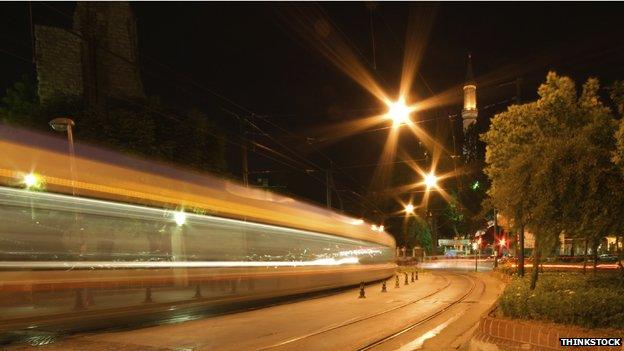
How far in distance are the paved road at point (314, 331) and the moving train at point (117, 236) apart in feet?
2.12

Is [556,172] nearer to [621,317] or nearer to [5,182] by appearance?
[621,317]

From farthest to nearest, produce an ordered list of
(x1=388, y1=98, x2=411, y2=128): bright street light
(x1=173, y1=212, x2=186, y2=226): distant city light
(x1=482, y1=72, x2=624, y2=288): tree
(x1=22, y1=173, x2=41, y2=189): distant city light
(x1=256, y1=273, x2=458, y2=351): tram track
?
(x1=388, y1=98, x2=411, y2=128): bright street light, (x1=173, y1=212, x2=186, y2=226): distant city light, (x1=256, y1=273, x2=458, y2=351): tram track, (x1=482, y1=72, x2=624, y2=288): tree, (x1=22, y1=173, x2=41, y2=189): distant city light

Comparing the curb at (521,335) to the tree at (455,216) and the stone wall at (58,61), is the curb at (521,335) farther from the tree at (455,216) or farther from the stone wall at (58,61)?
the tree at (455,216)

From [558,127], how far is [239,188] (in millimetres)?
9822

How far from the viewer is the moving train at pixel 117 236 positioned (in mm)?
8750

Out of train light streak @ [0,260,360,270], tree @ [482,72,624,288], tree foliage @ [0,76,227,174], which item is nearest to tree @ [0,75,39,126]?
tree foliage @ [0,76,227,174]

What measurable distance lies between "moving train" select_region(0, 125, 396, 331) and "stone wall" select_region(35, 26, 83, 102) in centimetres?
2411

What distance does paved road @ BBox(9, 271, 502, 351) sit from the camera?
10.2m

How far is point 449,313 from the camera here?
51.0 ft

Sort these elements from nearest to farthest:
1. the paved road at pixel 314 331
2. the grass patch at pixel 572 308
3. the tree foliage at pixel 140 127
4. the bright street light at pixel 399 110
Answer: the grass patch at pixel 572 308 < the paved road at pixel 314 331 < the bright street light at pixel 399 110 < the tree foliage at pixel 140 127

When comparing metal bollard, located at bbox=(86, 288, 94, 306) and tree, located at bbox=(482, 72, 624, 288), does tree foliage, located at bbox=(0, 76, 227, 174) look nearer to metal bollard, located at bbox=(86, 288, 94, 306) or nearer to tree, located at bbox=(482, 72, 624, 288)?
metal bollard, located at bbox=(86, 288, 94, 306)

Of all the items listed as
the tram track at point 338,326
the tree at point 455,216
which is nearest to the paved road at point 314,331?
the tram track at point 338,326

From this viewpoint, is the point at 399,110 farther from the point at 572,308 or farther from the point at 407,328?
the point at 572,308

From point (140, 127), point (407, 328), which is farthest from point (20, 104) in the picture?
point (407, 328)
